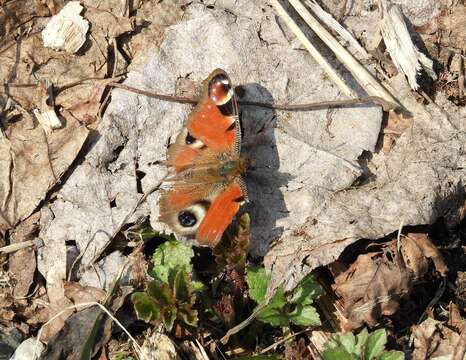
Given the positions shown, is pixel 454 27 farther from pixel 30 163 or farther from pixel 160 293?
pixel 30 163

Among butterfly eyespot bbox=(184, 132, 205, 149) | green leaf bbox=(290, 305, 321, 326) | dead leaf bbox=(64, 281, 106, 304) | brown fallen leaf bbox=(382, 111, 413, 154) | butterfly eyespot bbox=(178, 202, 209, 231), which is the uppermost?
butterfly eyespot bbox=(184, 132, 205, 149)

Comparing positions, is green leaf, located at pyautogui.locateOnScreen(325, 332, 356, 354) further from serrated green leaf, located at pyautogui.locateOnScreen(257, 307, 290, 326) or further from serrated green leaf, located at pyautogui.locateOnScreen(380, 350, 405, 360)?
serrated green leaf, located at pyautogui.locateOnScreen(257, 307, 290, 326)

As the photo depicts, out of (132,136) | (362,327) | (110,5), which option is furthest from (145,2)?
(362,327)

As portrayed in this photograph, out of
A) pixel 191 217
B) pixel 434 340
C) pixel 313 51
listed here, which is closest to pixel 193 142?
pixel 191 217

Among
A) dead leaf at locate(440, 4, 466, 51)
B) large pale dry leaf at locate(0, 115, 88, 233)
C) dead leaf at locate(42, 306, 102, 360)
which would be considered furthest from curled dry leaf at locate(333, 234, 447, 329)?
large pale dry leaf at locate(0, 115, 88, 233)

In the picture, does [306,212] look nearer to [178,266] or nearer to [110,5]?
[178,266]

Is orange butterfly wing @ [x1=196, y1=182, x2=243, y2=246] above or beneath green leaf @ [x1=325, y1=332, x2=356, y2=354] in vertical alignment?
above

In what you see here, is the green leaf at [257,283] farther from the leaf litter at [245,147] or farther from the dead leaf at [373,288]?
the dead leaf at [373,288]
